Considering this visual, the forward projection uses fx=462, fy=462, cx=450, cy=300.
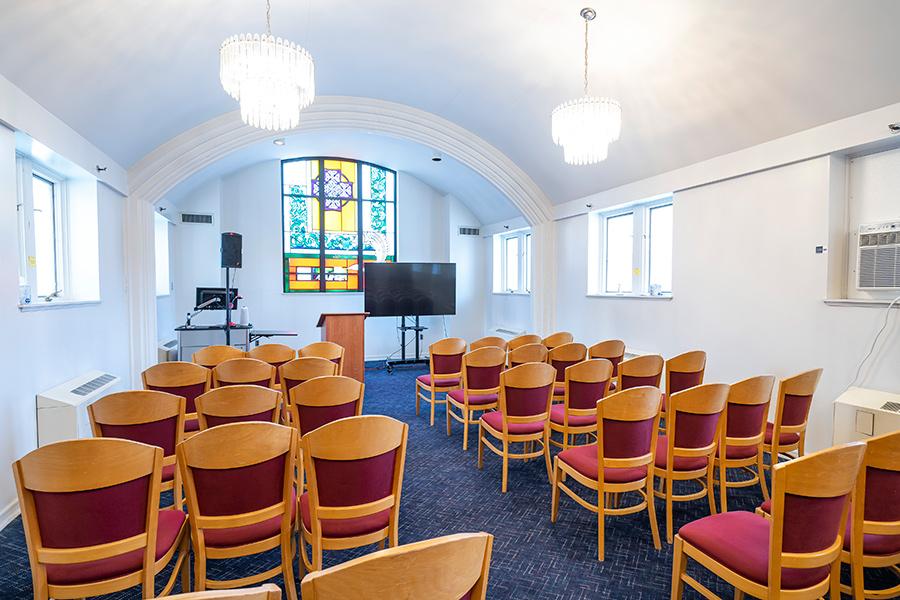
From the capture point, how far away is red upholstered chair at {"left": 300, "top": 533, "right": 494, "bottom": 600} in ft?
3.09

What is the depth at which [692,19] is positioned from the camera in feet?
11.8

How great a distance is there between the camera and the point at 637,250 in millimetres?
6148

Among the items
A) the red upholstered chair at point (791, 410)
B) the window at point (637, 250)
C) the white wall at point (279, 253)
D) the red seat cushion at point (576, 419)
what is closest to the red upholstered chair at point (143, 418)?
the red seat cushion at point (576, 419)

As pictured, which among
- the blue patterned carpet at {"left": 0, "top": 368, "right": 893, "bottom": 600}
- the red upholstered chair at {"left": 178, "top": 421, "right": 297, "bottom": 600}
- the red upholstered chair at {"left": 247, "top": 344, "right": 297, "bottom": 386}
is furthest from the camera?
the red upholstered chair at {"left": 247, "top": 344, "right": 297, "bottom": 386}

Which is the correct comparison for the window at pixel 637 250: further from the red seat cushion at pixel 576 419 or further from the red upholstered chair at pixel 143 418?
the red upholstered chair at pixel 143 418

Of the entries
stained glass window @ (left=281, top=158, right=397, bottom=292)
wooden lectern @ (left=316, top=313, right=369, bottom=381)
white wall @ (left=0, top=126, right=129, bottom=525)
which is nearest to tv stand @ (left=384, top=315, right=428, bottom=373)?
stained glass window @ (left=281, top=158, right=397, bottom=292)

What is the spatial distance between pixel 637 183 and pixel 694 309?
5.83ft

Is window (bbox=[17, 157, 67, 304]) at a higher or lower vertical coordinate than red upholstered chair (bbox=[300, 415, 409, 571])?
higher

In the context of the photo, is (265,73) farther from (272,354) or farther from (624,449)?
(624,449)

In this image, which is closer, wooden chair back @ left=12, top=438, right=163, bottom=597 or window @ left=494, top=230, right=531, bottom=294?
wooden chair back @ left=12, top=438, right=163, bottom=597

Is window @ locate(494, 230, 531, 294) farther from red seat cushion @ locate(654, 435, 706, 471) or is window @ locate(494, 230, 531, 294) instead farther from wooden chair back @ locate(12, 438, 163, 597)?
wooden chair back @ locate(12, 438, 163, 597)

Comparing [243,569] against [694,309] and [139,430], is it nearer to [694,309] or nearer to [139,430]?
[139,430]

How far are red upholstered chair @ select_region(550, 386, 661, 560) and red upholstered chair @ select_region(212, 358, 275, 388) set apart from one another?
240cm

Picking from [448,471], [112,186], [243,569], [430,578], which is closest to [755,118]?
[448,471]
